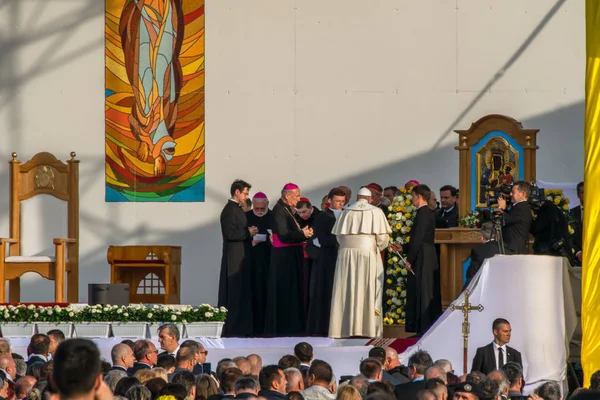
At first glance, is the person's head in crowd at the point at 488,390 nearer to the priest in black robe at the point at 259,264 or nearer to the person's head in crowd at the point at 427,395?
the person's head in crowd at the point at 427,395

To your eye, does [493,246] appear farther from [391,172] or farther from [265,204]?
[391,172]

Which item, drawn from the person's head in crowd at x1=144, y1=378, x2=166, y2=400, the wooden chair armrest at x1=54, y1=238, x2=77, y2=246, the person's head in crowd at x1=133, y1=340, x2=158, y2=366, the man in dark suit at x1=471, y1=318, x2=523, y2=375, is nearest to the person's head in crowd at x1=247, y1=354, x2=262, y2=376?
the person's head in crowd at x1=133, y1=340, x2=158, y2=366

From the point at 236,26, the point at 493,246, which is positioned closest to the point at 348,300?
the point at 493,246

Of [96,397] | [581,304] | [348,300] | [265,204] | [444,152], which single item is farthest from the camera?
[444,152]

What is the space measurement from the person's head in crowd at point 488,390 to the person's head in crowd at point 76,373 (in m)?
3.38

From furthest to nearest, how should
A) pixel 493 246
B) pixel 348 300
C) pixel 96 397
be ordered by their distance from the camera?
pixel 348 300, pixel 493 246, pixel 96 397

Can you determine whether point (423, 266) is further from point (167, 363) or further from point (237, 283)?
point (167, 363)

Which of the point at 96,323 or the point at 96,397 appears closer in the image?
the point at 96,397

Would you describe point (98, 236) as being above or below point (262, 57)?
below

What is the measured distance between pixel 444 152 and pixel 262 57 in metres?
2.83

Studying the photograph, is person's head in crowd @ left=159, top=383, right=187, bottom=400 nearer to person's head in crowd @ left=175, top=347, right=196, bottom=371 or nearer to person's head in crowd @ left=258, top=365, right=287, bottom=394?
person's head in crowd @ left=258, top=365, right=287, bottom=394

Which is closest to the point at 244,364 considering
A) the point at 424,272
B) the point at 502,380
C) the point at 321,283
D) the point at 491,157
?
the point at 502,380

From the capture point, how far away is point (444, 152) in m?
18.6

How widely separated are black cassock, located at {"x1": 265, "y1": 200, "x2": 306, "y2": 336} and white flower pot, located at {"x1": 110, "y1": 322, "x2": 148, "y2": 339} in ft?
6.70
